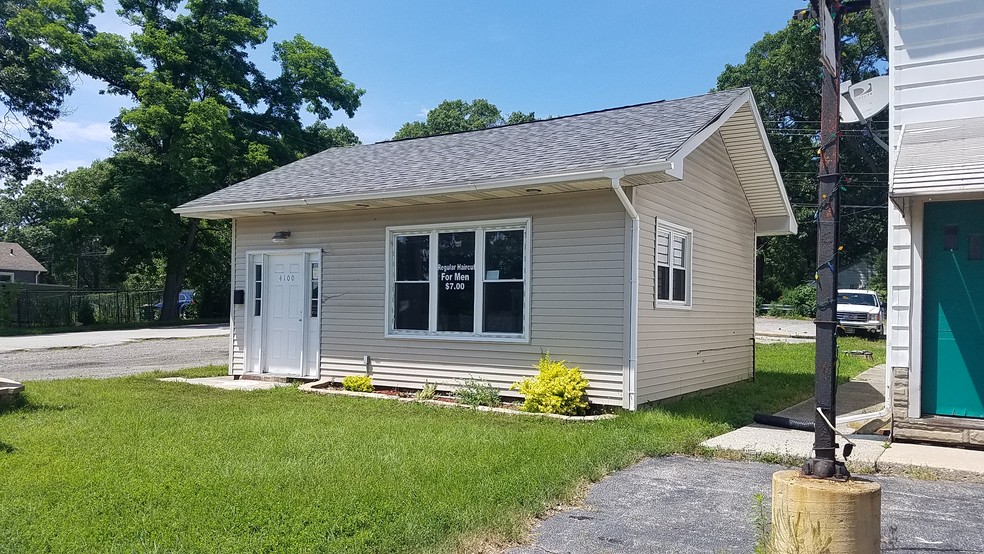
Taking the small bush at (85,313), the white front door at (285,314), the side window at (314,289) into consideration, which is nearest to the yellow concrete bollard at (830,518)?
the side window at (314,289)

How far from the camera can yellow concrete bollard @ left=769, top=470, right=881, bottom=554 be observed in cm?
319

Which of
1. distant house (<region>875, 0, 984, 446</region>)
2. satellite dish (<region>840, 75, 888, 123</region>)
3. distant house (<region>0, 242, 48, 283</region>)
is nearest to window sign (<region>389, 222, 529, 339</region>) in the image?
satellite dish (<region>840, 75, 888, 123</region>)

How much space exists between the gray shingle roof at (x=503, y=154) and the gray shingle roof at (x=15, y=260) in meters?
39.0

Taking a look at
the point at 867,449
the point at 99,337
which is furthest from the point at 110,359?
the point at 867,449

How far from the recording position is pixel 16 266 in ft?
145

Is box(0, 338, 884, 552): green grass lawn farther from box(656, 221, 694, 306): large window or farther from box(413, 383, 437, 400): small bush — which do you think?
box(656, 221, 694, 306): large window

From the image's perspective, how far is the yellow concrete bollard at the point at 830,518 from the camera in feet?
10.5

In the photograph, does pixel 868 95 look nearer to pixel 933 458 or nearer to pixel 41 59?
pixel 933 458

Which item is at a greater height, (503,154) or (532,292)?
(503,154)

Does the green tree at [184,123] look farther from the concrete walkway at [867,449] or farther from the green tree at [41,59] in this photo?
the concrete walkway at [867,449]

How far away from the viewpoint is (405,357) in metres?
10.4

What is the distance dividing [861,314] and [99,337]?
24805 mm

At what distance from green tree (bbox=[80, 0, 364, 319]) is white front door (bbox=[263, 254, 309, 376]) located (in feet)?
64.7

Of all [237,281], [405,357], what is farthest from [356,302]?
[237,281]
